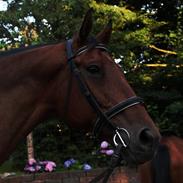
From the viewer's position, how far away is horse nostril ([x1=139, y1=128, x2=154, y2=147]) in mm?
3049

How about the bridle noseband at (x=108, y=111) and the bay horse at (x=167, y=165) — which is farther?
the bay horse at (x=167, y=165)

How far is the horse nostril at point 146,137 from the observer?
3049 mm

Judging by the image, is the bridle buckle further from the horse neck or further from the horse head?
the horse neck

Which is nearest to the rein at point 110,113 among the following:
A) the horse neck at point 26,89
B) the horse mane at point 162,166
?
the horse neck at point 26,89

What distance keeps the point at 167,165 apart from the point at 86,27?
3225mm

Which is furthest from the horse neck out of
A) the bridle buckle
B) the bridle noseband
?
the bridle buckle

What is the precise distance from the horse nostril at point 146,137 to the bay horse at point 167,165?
292 cm

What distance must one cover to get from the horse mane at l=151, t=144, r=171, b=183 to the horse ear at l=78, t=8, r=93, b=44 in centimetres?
303

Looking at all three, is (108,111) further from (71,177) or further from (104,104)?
(71,177)

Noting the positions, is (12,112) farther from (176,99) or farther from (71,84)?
(176,99)

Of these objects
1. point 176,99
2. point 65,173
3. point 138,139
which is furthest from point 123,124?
point 176,99

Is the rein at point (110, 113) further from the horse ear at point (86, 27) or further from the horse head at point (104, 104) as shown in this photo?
the horse ear at point (86, 27)

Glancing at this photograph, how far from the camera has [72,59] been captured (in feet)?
10.6

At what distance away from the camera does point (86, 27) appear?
10.6 ft
